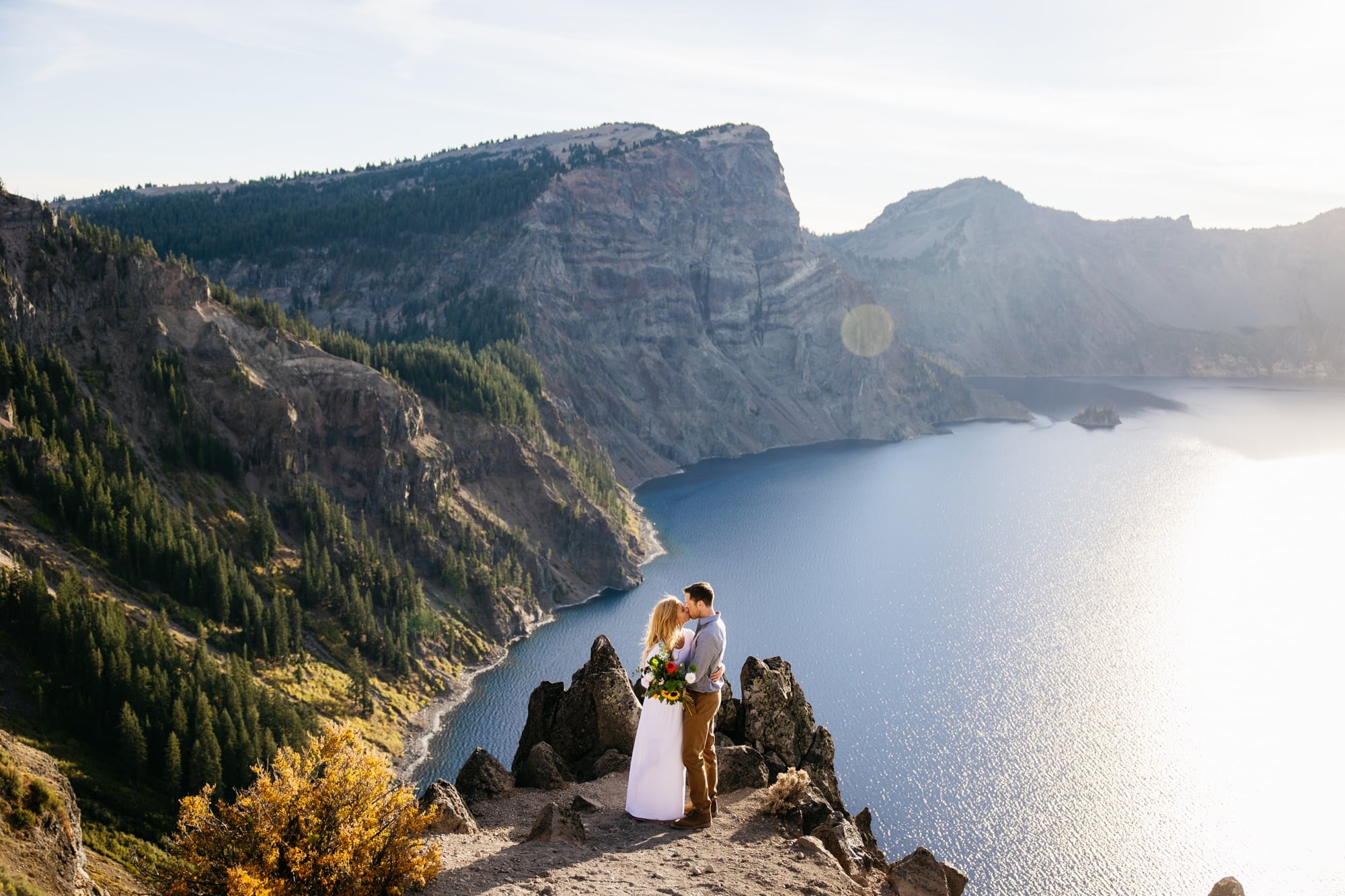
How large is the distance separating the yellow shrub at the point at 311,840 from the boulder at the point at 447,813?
2311 millimetres

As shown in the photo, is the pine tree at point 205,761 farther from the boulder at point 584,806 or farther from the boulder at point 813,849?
the boulder at point 813,849

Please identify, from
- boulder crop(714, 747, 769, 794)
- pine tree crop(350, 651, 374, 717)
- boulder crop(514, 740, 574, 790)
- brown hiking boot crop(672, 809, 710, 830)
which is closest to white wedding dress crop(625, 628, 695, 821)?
brown hiking boot crop(672, 809, 710, 830)

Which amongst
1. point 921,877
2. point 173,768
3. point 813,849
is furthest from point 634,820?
point 173,768

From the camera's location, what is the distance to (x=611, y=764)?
2723cm

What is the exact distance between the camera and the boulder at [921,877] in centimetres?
2239

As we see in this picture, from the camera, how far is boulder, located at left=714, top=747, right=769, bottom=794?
2489 centimetres

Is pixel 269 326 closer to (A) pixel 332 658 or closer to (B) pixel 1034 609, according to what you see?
(A) pixel 332 658

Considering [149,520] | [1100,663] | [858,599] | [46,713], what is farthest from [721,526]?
[46,713]

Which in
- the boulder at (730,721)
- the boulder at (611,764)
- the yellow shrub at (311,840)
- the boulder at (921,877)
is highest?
the yellow shrub at (311,840)

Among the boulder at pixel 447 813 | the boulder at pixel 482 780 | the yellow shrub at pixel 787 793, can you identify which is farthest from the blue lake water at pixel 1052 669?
the boulder at pixel 447 813

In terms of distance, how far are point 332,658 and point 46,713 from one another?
3017 centimetres

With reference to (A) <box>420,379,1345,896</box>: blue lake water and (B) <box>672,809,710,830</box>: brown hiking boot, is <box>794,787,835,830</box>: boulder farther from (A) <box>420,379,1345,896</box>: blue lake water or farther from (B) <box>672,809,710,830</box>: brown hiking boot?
(A) <box>420,379,1345,896</box>: blue lake water

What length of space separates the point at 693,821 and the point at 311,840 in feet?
27.0

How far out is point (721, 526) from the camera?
168375 mm
